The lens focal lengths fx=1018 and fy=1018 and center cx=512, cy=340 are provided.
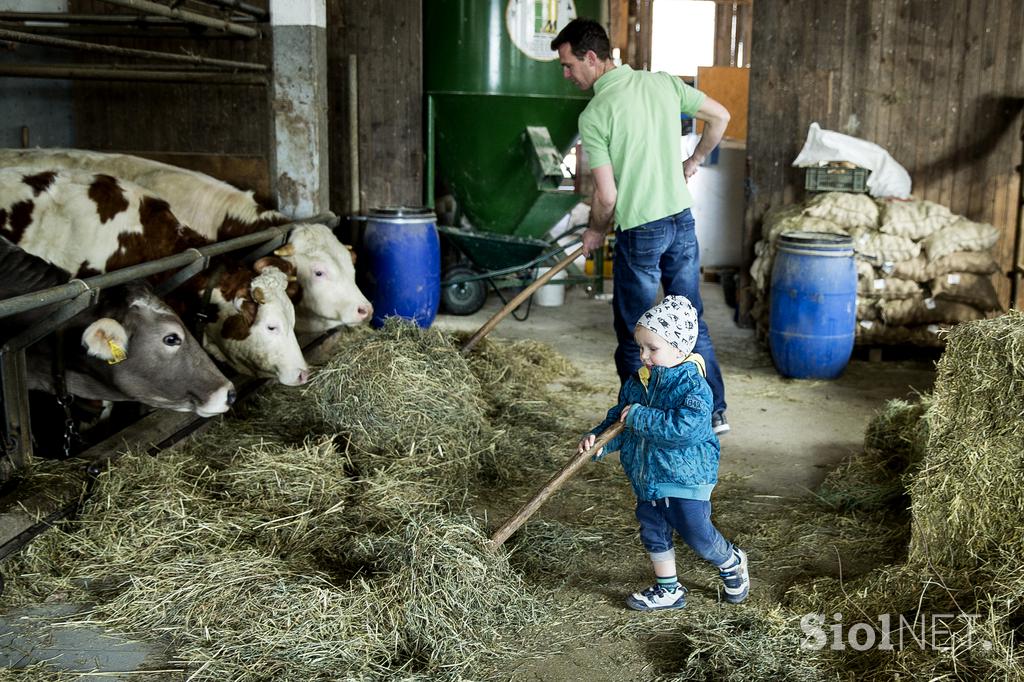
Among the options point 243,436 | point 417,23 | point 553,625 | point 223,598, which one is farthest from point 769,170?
point 223,598

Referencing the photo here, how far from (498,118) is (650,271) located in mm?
4009

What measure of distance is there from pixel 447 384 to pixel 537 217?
3.96 metres

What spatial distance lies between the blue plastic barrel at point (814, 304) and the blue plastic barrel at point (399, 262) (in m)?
2.33

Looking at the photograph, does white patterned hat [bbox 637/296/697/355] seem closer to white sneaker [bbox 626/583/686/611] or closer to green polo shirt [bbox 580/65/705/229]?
white sneaker [bbox 626/583/686/611]

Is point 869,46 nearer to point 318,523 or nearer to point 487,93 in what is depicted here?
point 487,93

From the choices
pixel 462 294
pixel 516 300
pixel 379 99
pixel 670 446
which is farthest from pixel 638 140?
pixel 379 99

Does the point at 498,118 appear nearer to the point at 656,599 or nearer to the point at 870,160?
the point at 870,160

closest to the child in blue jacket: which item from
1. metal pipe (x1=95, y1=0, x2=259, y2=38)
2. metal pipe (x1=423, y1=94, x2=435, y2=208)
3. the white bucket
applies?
metal pipe (x1=95, y1=0, x2=259, y2=38)

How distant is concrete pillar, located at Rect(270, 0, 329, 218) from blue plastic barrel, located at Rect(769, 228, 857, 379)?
3.09m

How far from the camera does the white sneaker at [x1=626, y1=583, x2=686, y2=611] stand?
344 cm

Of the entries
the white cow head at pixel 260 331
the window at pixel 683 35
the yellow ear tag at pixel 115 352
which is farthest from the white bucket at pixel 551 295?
the window at pixel 683 35

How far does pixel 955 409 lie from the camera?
3.34m

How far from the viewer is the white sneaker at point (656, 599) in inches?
135

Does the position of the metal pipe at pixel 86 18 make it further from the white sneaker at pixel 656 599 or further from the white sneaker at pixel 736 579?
the white sneaker at pixel 736 579
